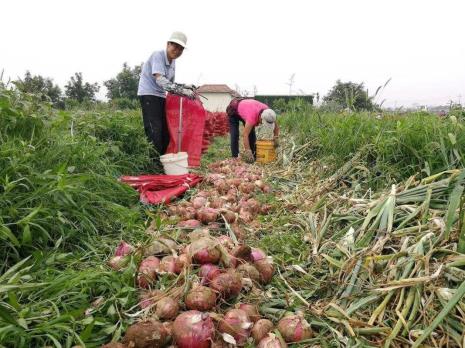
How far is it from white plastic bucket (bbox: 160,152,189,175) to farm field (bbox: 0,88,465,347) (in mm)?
993

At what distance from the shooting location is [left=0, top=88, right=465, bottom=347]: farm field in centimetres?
117

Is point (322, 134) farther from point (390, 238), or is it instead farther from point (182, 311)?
point (182, 311)

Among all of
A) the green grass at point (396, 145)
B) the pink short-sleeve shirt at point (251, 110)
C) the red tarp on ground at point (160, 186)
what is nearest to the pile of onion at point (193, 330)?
the red tarp on ground at point (160, 186)

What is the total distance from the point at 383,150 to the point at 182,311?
2022 millimetres

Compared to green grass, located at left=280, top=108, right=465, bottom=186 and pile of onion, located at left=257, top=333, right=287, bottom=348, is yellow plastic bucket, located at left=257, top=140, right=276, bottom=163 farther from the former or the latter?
pile of onion, located at left=257, top=333, right=287, bottom=348

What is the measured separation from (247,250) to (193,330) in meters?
0.49

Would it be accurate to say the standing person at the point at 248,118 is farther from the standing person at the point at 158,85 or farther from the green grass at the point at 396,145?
the standing person at the point at 158,85

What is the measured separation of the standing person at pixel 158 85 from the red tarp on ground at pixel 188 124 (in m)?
0.09

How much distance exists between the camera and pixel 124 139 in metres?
3.73

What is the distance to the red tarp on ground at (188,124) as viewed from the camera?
4.08 meters

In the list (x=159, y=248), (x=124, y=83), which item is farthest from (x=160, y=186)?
(x=124, y=83)

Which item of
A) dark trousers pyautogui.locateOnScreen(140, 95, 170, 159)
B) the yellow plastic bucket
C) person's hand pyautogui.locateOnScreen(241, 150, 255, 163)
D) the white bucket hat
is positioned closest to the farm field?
dark trousers pyautogui.locateOnScreen(140, 95, 170, 159)

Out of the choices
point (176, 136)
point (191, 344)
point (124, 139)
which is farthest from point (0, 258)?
point (176, 136)

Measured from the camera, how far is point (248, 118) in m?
4.89
